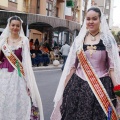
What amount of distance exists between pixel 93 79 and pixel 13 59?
156 cm

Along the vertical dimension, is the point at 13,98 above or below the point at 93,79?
below

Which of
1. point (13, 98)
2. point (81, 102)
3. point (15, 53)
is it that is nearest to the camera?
point (81, 102)

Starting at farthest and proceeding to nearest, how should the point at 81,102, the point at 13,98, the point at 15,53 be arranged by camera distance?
the point at 15,53 → the point at 13,98 → the point at 81,102

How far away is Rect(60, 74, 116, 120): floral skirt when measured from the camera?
341 centimetres

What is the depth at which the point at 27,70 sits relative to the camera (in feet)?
15.6

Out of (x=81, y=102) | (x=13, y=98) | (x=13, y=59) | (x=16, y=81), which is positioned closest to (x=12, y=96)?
(x=13, y=98)

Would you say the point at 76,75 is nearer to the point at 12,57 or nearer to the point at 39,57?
the point at 12,57

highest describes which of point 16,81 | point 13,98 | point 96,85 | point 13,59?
point 13,59

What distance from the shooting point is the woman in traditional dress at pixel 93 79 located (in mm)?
3420

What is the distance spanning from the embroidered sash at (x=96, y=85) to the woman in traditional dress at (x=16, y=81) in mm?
1328

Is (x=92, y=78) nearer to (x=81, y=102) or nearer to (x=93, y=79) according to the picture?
(x=93, y=79)

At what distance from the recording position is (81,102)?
3.45 metres

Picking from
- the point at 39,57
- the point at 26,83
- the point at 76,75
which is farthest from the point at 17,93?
the point at 39,57

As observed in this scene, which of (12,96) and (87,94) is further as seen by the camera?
(12,96)
